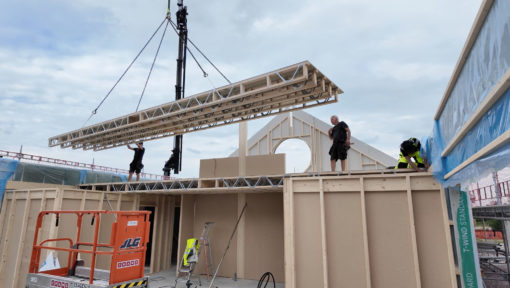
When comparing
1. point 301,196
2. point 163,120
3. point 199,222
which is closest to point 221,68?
point 163,120

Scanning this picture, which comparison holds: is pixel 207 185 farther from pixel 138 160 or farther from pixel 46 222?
pixel 46 222

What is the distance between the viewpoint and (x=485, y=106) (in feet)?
7.63

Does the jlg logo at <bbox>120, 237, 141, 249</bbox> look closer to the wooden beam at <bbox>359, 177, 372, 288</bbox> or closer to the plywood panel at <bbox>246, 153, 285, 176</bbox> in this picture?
the plywood panel at <bbox>246, 153, 285, 176</bbox>

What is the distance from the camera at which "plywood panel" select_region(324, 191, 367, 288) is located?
598cm

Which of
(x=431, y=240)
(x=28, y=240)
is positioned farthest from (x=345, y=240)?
(x=28, y=240)

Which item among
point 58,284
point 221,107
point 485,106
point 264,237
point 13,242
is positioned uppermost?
point 221,107

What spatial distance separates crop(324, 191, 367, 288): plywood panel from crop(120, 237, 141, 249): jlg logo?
392 cm

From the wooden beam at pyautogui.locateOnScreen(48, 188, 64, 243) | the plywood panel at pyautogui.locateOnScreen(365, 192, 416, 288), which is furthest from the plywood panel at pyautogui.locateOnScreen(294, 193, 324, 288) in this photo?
the wooden beam at pyautogui.locateOnScreen(48, 188, 64, 243)

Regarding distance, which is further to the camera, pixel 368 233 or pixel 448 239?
pixel 368 233

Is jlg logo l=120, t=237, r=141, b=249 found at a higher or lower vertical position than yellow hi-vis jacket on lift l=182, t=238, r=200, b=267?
higher

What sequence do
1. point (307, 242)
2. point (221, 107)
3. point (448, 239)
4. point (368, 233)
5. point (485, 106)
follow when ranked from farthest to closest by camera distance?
point (221, 107), point (307, 242), point (368, 233), point (448, 239), point (485, 106)

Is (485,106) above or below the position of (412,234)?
above

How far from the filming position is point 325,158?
52.5 ft

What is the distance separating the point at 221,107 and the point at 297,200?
338 centimetres
